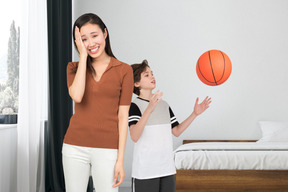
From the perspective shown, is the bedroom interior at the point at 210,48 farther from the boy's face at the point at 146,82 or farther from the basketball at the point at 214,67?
the boy's face at the point at 146,82

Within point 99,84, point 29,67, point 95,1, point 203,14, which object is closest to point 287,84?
point 203,14

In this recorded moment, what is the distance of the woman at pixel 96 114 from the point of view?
1.05m

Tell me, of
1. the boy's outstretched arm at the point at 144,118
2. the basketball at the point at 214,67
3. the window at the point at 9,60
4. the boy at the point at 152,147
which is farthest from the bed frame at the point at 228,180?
the window at the point at 9,60

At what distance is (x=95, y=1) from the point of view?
4348 millimetres

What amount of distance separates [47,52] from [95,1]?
1.65 metres

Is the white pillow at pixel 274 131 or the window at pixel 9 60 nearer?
the window at pixel 9 60

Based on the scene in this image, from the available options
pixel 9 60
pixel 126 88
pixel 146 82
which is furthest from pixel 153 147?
pixel 9 60

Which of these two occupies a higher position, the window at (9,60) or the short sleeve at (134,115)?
the window at (9,60)

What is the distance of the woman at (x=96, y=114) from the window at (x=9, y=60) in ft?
4.50

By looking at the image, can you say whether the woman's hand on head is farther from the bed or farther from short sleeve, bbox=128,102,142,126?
the bed

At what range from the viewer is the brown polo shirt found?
41.7 inches

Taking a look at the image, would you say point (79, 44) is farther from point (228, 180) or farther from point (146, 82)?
point (228, 180)

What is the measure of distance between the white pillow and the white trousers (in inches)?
129

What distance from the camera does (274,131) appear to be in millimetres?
4008
